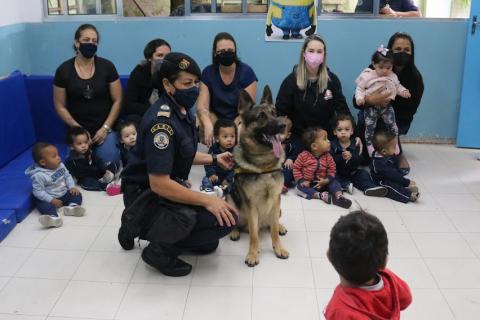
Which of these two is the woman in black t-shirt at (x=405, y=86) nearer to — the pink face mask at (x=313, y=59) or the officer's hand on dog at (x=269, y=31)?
the pink face mask at (x=313, y=59)

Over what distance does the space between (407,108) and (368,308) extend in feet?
12.4

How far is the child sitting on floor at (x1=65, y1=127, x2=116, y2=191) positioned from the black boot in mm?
1507

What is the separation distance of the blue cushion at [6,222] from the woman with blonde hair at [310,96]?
2515 mm

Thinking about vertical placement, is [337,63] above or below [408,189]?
above

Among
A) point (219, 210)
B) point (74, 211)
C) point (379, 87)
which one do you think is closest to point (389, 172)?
point (379, 87)

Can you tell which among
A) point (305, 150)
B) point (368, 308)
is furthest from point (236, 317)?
point (305, 150)

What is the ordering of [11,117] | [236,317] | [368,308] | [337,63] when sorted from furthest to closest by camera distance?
[337,63] < [11,117] < [236,317] < [368,308]

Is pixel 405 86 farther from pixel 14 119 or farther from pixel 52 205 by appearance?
pixel 14 119

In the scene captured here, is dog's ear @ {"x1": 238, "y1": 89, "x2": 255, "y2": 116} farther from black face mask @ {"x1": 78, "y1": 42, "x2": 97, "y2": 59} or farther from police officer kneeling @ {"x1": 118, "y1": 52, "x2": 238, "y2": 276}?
black face mask @ {"x1": 78, "y1": 42, "x2": 97, "y2": 59}

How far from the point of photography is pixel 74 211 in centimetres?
390

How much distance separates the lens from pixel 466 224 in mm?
3758

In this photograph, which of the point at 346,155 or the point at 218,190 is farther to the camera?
the point at 346,155

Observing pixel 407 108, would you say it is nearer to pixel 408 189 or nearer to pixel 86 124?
pixel 408 189

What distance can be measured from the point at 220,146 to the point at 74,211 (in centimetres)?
135
